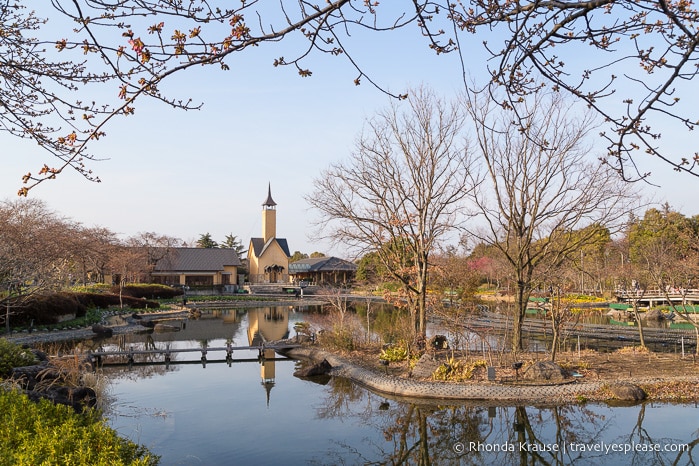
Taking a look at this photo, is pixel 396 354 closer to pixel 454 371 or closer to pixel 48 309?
pixel 454 371

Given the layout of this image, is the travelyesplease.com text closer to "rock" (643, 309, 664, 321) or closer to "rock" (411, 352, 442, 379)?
"rock" (411, 352, 442, 379)

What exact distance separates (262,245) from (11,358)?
47.7 metres

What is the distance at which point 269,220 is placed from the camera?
59.5 meters

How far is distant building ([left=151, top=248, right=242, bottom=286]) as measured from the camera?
50000 mm

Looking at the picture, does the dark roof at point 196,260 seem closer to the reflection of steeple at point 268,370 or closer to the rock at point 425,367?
the reflection of steeple at point 268,370

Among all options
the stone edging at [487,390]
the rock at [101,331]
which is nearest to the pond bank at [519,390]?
the stone edging at [487,390]

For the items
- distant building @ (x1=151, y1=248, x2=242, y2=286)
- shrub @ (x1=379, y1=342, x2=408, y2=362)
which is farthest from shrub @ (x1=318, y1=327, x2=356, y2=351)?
distant building @ (x1=151, y1=248, x2=242, y2=286)

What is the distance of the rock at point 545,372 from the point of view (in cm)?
1230

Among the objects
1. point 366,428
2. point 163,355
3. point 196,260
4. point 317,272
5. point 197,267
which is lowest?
point 366,428

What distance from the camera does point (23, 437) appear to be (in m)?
4.83

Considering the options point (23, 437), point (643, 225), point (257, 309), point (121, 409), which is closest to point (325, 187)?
point (121, 409)

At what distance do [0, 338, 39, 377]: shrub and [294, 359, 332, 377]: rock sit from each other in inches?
259

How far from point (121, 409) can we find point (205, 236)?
57939 millimetres

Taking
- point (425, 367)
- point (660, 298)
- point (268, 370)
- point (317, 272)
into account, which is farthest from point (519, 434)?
point (317, 272)
